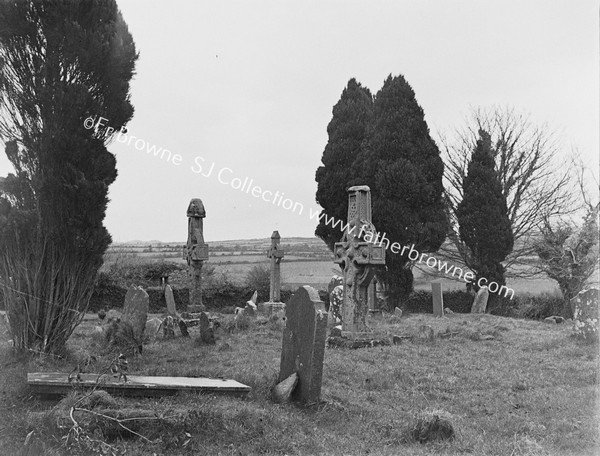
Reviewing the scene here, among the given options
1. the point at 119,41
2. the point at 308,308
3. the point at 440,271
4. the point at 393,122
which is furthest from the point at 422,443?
the point at 440,271

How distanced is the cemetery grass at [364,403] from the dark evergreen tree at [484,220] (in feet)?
40.6

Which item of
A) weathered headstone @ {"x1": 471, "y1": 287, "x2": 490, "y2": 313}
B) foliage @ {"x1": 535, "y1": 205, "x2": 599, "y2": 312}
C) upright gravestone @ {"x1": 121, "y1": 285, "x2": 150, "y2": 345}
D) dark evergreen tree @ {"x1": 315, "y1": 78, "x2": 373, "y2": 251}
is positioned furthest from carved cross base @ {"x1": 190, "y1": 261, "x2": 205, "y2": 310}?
foliage @ {"x1": 535, "y1": 205, "x2": 599, "y2": 312}

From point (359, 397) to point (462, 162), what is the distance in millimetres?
23893

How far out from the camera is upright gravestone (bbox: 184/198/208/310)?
16500 millimetres

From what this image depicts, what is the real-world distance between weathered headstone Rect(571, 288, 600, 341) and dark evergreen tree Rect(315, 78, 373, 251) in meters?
13.4

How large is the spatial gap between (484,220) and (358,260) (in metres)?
13.8

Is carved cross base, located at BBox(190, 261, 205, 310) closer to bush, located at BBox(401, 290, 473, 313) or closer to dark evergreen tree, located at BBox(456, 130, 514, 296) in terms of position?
bush, located at BBox(401, 290, 473, 313)

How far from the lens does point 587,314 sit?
40.3 feet

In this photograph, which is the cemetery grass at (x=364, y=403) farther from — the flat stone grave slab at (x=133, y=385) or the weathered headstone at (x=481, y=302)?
the weathered headstone at (x=481, y=302)

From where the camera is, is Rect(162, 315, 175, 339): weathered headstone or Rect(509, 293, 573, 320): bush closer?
Rect(162, 315, 175, 339): weathered headstone

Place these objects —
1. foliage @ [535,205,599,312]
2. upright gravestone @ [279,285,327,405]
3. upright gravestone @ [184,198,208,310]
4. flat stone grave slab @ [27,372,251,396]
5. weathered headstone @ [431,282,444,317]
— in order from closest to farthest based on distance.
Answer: flat stone grave slab @ [27,372,251,396] → upright gravestone @ [279,285,327,405] → upright gravestone @ [184,198,208,310] → foliage @ [535,205,599,312] → weathered headstone @ [431,282,444,317]

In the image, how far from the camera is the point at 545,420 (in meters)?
6.46

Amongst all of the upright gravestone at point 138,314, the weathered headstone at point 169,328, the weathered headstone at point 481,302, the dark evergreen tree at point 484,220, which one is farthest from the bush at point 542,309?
the upright gravestone at point 138,314

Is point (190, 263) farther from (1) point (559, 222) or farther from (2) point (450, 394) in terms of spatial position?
(1) point (559, 222)
